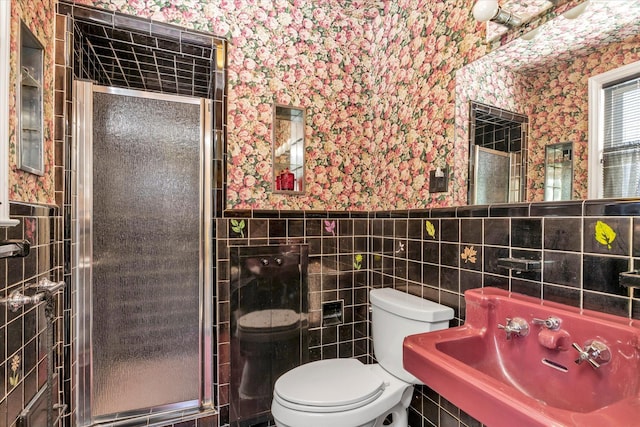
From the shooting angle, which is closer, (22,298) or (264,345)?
(22,298)

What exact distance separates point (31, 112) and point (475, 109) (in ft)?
5.93

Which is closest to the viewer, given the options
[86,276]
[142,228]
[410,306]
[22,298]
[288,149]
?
[22,298]

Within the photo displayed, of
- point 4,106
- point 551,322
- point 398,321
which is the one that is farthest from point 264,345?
point 4,106

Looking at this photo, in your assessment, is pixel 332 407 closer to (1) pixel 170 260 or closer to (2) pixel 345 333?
(2) pixel 345 333

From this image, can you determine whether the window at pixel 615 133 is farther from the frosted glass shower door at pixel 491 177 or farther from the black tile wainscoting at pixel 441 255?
the frosted glass shower door at pixel 491 177

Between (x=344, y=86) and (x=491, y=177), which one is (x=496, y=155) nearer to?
(x=491, y=177)

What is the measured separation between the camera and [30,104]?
1.21 m

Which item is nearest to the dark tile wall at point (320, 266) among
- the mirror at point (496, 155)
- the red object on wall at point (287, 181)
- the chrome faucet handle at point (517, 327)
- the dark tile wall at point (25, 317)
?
the red object on wall at point (287, 181)

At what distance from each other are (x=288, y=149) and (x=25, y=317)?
134 centimetres

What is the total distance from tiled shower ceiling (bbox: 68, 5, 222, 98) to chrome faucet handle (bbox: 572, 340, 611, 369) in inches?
76.4

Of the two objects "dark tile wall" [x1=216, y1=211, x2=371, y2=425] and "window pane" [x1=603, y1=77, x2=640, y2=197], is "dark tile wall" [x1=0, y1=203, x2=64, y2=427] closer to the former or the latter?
"dark tile wall" [x1=216, y1=211, x2=371, y2=425]

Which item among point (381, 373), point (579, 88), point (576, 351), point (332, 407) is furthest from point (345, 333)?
point (579, 88)

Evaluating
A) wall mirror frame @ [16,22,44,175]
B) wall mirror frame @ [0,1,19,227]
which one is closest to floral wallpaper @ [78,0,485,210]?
wall mirror frame @ [16,22,44,175]

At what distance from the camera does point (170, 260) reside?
5.85ft
